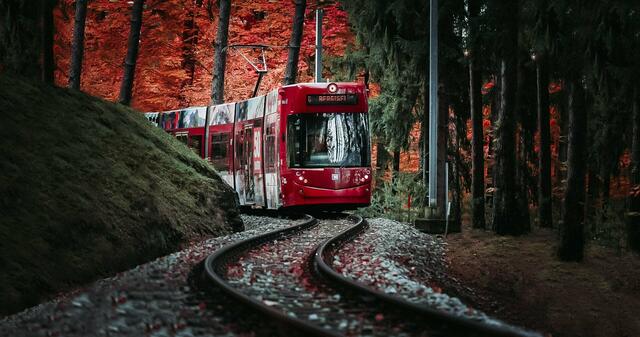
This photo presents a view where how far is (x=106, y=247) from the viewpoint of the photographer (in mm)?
11922

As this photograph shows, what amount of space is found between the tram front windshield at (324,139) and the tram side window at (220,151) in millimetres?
5208

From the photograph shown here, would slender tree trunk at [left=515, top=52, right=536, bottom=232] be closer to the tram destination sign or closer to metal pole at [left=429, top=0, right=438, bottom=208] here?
metal pole at [left=429, top=0, right=438, bottom=208]

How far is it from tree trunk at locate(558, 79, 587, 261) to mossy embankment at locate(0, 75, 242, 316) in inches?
257

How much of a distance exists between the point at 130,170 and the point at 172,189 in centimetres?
116

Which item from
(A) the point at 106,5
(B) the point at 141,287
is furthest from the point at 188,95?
(B) the point at 141,287

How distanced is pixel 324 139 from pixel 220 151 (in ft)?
20.3

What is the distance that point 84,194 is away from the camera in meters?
12.7

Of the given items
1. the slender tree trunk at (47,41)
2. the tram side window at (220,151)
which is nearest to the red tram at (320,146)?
the tram side window at (220,151)

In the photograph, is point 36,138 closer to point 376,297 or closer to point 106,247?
point 106,247

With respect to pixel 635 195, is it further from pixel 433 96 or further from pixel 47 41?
pixel 47 41

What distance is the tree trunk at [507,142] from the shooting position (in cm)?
1939

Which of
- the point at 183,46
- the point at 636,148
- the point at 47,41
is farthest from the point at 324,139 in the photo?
the point at 183,46

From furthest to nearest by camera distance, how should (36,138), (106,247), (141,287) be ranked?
(36,138) → (106,247) → (141,287)

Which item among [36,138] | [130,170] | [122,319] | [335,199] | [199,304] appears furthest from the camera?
[335,199]
